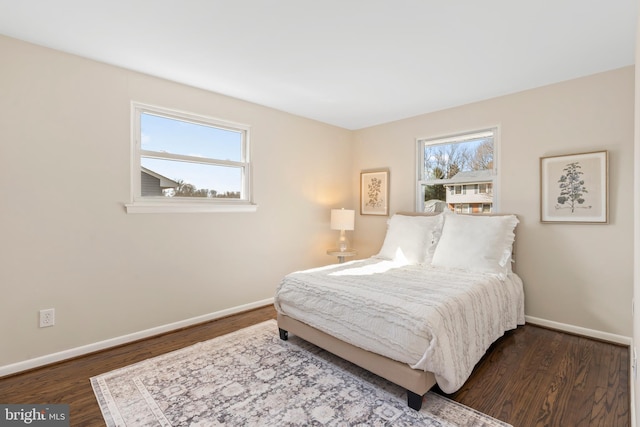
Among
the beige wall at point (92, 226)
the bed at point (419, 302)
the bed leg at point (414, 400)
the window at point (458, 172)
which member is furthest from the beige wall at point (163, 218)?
the bed leg at point (414, 400)

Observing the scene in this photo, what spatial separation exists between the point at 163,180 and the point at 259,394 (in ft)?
6.95

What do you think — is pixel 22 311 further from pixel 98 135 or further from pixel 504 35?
pixel 504 35

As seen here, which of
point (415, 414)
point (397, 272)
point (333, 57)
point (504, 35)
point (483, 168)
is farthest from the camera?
point (483, 168)

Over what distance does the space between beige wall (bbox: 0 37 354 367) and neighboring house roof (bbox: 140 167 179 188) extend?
0.61 feet

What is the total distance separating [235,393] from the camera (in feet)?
6.31

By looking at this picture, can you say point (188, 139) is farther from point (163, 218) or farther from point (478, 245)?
point (478, 245)

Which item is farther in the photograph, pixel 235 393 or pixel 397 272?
pixel 397 272

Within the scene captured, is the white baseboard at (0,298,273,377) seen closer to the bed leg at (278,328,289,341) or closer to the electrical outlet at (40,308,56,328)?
the electrical outlet at (40,308,56,328)

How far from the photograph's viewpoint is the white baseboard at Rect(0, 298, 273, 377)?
7.14ft

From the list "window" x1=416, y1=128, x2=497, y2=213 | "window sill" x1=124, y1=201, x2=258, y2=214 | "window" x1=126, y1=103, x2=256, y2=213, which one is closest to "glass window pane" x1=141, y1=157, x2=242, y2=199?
"window" x1=126, y1=103, x2=256, y2=213

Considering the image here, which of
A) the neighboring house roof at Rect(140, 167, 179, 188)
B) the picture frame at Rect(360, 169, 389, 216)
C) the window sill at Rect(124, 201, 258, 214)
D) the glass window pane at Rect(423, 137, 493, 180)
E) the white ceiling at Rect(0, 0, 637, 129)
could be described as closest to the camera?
the white ceiling at Rect(0, 0, 637, 129)

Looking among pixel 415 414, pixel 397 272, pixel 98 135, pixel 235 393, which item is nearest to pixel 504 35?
pixel 397 272

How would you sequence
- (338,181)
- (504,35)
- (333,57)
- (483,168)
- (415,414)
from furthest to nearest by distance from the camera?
(338,181) < (483,168) < (333,57) < (504,35) < (415,414)

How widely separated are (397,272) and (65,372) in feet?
8.86
